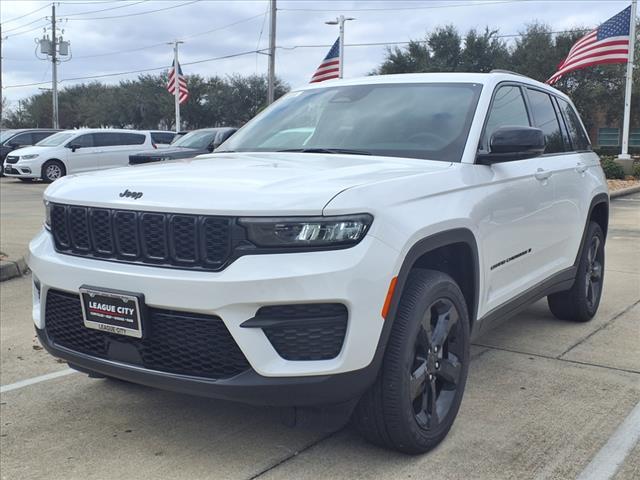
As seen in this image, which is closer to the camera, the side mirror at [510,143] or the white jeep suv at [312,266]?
the white jeep suv at [312,266]

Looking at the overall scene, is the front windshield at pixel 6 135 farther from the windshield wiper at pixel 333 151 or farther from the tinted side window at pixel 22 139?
the windshield wiper at pixel 333 151

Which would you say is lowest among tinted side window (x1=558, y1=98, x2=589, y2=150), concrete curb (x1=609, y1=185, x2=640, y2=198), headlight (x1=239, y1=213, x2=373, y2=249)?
concrete curb (x1=609, y1=185, x2=640, y2=198)

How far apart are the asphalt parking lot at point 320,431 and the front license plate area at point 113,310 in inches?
26.4

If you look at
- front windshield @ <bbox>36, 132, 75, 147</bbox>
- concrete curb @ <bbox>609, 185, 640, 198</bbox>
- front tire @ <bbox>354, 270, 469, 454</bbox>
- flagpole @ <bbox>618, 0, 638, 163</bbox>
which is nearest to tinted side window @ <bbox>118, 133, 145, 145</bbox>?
front windshield @ <bbox>36, 132, 75, 147</bbox>

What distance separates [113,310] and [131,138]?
20.2 metres

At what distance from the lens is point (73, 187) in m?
3.22

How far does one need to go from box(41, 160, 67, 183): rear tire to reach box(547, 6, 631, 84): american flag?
14.1m

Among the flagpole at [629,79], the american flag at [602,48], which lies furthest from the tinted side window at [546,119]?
the flagpole at [629,79]

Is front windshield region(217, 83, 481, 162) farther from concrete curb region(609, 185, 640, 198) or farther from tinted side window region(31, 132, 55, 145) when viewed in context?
tinted side window region(31, 132, 55, 145)

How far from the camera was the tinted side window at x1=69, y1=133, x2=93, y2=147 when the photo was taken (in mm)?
Answer: 21109

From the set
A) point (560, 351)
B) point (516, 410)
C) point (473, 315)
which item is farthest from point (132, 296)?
point (560, 351)

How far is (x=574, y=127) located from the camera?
5.59 metres

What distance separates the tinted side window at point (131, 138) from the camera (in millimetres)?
21828

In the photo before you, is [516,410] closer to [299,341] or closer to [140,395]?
[299,341]
